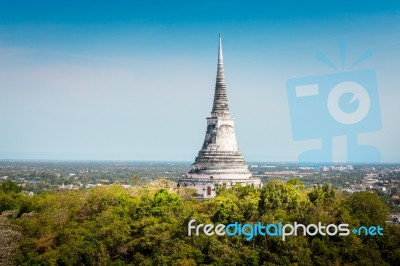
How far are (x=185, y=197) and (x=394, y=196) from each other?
39741mm

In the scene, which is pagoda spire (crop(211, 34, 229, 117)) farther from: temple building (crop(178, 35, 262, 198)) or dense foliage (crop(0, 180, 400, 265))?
dense foliage (crop(0, 180, 400, 265))

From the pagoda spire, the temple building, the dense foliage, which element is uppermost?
the pagoda spire

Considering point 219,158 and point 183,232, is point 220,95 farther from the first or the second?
point 183,232

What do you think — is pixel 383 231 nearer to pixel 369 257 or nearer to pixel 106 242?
pixel 369 257

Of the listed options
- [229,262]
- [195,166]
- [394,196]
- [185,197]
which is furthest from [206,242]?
[394,196]

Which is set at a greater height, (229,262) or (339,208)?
(339,208)

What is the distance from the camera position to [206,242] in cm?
3128

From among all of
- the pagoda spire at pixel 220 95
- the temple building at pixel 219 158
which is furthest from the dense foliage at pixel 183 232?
the pagoda spire at pixel 220 95

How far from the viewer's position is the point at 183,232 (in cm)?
3244

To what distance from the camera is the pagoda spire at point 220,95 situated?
2024 inches

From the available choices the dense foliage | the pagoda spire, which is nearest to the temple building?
the pagoda spire

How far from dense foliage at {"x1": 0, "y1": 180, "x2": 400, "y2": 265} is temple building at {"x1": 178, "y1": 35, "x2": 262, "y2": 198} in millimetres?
9221

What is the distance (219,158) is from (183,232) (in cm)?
1769

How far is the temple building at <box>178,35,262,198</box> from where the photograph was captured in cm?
4806
